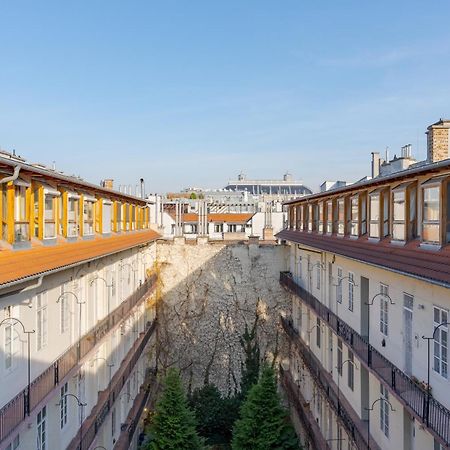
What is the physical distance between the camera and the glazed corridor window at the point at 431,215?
9188mm

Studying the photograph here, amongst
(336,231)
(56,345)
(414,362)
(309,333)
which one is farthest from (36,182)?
(309,333)

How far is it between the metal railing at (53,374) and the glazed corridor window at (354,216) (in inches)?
318

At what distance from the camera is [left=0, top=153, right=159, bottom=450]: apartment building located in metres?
8.97

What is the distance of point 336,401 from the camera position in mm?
15328

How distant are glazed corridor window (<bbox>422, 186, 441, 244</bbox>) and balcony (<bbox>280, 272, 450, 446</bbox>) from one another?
287 cm

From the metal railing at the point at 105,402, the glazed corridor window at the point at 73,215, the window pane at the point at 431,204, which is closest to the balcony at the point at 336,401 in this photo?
the window pane at the point at 431,204

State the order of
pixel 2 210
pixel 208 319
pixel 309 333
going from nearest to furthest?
pixel 2 210, pixel 309 333, pixel 208 319

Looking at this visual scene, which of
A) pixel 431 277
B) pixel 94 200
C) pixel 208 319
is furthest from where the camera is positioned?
pixel 208 319

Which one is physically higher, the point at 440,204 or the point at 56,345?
the point at 440,204

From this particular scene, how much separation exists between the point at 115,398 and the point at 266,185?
272 ft

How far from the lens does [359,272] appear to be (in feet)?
46.8

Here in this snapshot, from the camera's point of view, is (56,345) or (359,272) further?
(359,272)

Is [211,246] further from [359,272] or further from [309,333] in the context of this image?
[359,272]

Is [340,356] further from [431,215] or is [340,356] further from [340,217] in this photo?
[431,215]
